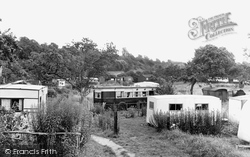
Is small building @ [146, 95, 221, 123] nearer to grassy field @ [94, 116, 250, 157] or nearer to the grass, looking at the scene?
grassy field @ [94, 116, 250, 157]

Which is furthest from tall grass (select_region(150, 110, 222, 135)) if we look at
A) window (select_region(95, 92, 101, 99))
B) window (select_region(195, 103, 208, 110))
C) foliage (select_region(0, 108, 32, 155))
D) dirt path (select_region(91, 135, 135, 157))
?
window (select_region(95, 92, 101, 99))

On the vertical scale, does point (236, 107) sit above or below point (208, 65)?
below

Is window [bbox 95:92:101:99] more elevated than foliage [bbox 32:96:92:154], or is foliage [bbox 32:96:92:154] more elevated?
window [bbox 95:92:101:99]

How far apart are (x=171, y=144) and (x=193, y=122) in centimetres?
247

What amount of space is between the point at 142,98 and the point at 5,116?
51.6 feet

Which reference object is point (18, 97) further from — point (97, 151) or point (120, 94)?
point (120, 94)

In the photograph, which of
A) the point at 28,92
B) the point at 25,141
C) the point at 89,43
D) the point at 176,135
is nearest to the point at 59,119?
the point at 25,141

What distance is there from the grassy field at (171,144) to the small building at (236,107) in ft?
12.4

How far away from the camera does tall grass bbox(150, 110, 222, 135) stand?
39.0 ft

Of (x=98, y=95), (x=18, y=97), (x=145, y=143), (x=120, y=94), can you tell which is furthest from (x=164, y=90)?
(x=18, y=97)

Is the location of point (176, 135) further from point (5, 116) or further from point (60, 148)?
point (5, 116)

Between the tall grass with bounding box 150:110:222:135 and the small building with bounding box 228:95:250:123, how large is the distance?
2.86 meters

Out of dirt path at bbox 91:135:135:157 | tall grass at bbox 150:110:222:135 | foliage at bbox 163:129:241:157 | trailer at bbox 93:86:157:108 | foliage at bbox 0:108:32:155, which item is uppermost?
trailer at bbox 93:86:157:108

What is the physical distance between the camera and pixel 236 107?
14.4m
